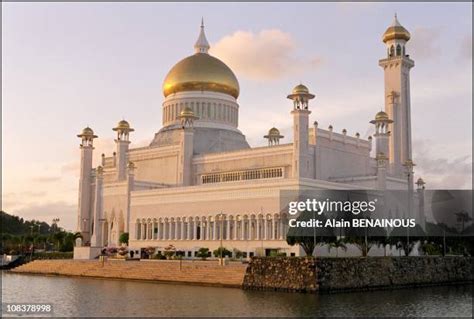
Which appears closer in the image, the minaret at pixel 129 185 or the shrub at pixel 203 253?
the shrub at pixel 203 253

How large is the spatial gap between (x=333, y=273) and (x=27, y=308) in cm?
1473

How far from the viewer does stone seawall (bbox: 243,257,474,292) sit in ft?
103

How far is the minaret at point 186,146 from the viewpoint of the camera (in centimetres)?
5394

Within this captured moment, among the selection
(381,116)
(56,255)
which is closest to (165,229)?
(56,255)

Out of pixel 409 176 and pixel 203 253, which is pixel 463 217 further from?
pixel 203 253

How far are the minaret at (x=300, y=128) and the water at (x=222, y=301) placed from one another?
1355 cm

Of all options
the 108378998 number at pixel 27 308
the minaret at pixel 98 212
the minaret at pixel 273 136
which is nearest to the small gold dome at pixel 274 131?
the minaret at pixel 273 136

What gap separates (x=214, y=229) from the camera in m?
46.5

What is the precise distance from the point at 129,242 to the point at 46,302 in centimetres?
2567

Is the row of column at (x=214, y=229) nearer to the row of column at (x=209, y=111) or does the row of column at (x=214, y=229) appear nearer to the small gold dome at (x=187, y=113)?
the small gold dome at (x=187, y=113)

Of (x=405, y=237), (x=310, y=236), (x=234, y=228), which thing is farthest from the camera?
(x=234, y=228)

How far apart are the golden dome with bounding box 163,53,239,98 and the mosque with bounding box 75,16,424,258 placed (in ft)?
0.31

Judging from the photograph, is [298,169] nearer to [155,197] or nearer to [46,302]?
[155,197]

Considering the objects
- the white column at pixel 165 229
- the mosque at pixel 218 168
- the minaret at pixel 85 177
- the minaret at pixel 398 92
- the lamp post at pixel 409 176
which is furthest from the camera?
the minaret at pixel 85 177
